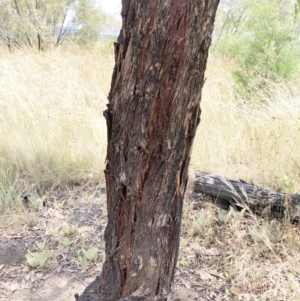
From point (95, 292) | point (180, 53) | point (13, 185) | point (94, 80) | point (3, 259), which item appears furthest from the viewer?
point (94, 80)

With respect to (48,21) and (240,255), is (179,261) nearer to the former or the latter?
(240,255)

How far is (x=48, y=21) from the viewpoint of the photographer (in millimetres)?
12109

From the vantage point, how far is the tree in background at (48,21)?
422 inches

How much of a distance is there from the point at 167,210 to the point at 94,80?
325 cm

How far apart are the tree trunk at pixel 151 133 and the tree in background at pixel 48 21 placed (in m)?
9.03

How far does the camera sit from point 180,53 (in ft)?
3.31

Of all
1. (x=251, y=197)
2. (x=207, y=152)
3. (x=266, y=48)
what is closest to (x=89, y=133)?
(x=207, y=152)

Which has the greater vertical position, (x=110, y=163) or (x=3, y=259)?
(x=110, y=163)

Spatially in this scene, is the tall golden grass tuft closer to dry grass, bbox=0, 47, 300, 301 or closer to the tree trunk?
dry grass, bbox=0, 47, 300, 301

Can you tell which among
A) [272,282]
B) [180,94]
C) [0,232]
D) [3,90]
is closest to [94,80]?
[3,90]

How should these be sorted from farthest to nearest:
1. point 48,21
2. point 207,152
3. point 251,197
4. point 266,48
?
point 48,21 < point 266,48 < point 207,152 < point 251,197

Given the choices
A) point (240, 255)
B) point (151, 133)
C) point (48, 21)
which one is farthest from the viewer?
point (48, 21)

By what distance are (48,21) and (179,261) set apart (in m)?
11.6

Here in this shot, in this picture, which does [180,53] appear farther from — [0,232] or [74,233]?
[0,232]
